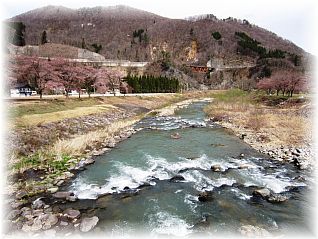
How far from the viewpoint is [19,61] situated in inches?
1297

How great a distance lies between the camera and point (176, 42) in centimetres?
15788

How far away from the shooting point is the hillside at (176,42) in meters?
110

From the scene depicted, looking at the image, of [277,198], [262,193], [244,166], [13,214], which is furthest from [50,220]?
[244,166]

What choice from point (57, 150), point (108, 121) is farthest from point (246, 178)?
point (108, 121)

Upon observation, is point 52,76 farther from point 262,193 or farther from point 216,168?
point 262,193

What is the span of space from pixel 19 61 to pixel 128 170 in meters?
26.2

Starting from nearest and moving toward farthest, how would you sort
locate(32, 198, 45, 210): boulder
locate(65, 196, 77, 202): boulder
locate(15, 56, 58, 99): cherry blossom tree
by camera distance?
locate(32, 198, 45, 210): boulder < locate(65, 196, 77, 202): boulder < locate(15, 56, 58, 99): cherry blossom tree

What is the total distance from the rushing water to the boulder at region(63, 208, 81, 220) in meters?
0.49

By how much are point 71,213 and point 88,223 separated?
106 cm

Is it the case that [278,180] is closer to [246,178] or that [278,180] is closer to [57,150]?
[246,178]

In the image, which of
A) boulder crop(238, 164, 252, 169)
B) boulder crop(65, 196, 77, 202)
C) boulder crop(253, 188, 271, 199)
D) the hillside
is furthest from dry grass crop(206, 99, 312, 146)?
the hillside

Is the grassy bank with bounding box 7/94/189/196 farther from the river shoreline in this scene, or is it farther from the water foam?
the water foam

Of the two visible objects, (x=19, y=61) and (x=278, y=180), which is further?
(x=19, y=61)

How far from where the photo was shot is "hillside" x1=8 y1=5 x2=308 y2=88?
109750 mm
